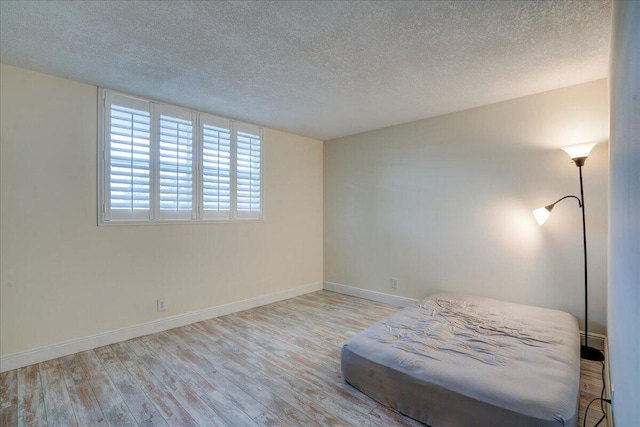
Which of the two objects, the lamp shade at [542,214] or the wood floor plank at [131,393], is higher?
the lamp shade at [542,214]

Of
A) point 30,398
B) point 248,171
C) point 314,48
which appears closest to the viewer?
point 30,398

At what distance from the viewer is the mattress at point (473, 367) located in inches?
63.5

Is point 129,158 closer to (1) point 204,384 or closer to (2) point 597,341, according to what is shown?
(1) point 204,384

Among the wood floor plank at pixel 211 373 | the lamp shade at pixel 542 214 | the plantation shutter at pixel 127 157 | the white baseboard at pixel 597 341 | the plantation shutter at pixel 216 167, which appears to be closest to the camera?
the wood floor plank at pixel 211 373

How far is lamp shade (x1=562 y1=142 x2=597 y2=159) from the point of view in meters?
2.53

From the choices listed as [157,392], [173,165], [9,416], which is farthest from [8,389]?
[173,165]

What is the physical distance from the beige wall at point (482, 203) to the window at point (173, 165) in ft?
5.40

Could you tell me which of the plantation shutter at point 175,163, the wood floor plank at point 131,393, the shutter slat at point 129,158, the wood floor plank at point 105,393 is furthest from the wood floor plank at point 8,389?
the plantation shutter at point 175,163

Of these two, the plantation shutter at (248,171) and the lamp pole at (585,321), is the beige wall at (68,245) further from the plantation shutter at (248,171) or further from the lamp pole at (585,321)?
the lamp pole at (585,321)

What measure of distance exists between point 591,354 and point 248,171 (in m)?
4.12

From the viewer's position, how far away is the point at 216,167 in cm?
373

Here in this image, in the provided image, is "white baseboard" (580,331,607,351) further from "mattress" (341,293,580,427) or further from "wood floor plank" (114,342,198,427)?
"wood floor plank" (114,342,198,427)

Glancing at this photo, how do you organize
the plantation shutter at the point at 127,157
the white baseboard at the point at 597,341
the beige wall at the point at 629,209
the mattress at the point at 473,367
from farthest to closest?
1. the plantation shutter at the point at 127,157
2. the white baseboard at the point at 597,341
3. the mattress at the point at 473,367
4. the beige wall at the point at 629,209

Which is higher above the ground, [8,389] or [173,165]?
[173,165]
